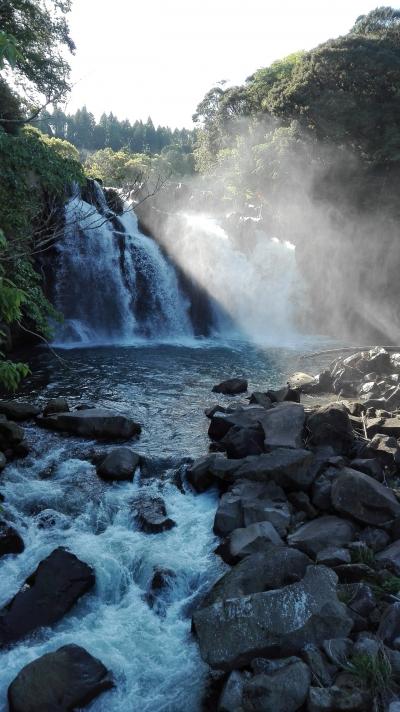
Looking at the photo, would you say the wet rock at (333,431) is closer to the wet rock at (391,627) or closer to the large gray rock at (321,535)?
the large gray rock at (321,535)

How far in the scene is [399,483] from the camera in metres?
9.67

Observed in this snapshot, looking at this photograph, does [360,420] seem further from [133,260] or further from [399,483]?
[133,260]

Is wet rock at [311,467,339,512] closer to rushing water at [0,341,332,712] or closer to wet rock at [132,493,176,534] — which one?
rushing water at [0,341,332,712]

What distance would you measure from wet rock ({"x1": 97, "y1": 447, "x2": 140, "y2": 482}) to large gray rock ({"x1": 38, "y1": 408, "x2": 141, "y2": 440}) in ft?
5.08

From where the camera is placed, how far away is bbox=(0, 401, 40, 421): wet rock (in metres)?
13.0

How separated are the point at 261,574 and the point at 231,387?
10022mm

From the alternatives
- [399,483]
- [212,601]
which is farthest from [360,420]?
[212,601]

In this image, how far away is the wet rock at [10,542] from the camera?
7.75m

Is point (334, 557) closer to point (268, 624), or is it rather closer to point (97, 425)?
point (268, 624)

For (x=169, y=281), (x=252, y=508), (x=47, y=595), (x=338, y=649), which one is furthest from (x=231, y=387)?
(x=169, y=281)

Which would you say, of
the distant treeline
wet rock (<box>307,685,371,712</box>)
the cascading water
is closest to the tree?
the cascading water

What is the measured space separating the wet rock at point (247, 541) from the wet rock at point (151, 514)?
1149 mm

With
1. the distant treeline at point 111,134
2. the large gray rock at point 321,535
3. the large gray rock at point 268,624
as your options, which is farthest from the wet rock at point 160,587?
the distant treeline at point 111,134

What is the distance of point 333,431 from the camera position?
10.9 metres
